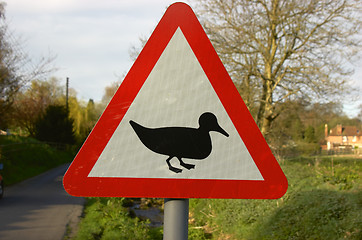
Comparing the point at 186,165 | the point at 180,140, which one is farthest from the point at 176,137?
the point at 186,165

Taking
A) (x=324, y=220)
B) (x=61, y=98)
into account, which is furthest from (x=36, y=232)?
(x=61, y=98)

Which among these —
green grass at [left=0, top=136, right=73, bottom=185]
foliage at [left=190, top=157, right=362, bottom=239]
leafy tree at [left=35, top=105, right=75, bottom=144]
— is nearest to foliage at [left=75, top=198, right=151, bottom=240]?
foliage at [left=190, top=157, right=362, bottom=239]

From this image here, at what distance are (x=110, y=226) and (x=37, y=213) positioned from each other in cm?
306

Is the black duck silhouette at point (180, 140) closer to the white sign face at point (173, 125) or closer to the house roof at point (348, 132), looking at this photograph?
the white sign face at point (173, 125)

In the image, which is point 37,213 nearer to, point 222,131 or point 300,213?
point 300,213

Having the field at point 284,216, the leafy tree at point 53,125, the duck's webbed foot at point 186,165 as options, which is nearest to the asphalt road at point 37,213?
the field at point 284,216

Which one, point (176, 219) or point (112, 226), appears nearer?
point (176, 219)

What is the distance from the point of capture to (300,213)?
20.8 feet

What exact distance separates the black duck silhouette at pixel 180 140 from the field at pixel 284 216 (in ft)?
13.3

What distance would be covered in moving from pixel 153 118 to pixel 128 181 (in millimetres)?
307

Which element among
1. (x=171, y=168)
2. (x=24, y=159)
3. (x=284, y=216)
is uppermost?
(x=171, y=168)

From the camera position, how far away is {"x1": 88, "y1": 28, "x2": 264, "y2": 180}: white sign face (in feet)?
6.08

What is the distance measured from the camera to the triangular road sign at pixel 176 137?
185 centimetres

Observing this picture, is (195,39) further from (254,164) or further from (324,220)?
(324,220)
